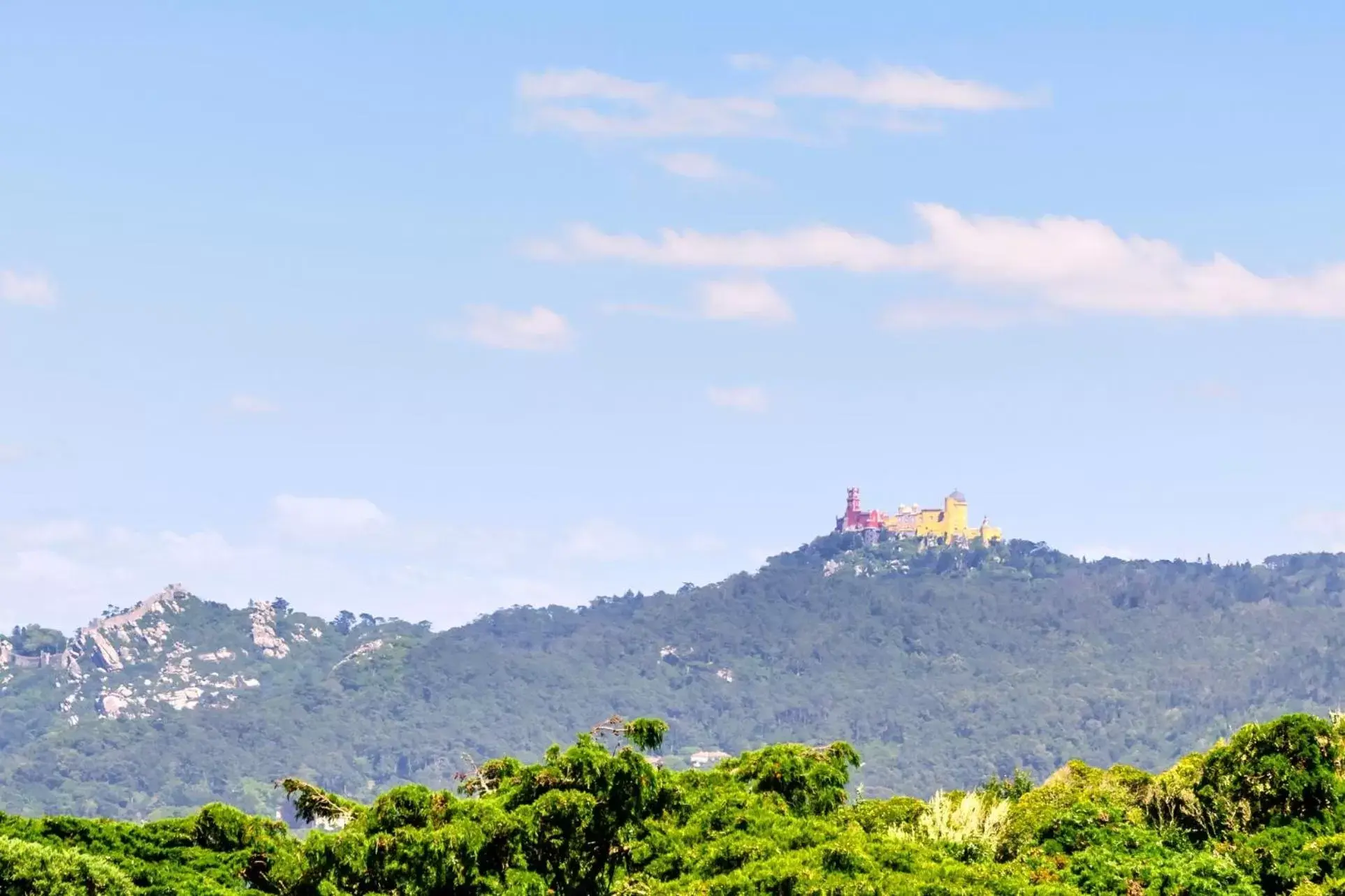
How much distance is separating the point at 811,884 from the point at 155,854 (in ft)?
93.5

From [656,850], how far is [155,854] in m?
20.4

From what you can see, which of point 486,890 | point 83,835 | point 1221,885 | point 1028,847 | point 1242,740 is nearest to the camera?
point 486,890

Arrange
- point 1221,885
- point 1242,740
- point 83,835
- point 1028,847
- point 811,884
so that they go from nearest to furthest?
point 811,884 → point 1221,885 → point 1028,847 → point 1242,740 → point 83,835

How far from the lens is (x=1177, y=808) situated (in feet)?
194

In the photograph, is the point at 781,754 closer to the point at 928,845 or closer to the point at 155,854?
the point at 928,845

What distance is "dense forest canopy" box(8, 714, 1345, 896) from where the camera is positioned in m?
42.8

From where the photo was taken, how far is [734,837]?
4616 centimetres

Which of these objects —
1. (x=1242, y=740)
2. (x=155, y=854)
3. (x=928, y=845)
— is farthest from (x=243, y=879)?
(x=1242, y=740)

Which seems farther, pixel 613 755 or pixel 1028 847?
pixel 1028 847

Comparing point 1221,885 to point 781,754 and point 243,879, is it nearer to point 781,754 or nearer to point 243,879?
point 781,754

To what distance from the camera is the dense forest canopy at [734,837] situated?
1683 inches

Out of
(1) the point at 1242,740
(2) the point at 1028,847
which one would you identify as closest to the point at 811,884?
(2) the point at 1028,847

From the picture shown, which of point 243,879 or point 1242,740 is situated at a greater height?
point 1242,740

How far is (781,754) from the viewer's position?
6300cm
